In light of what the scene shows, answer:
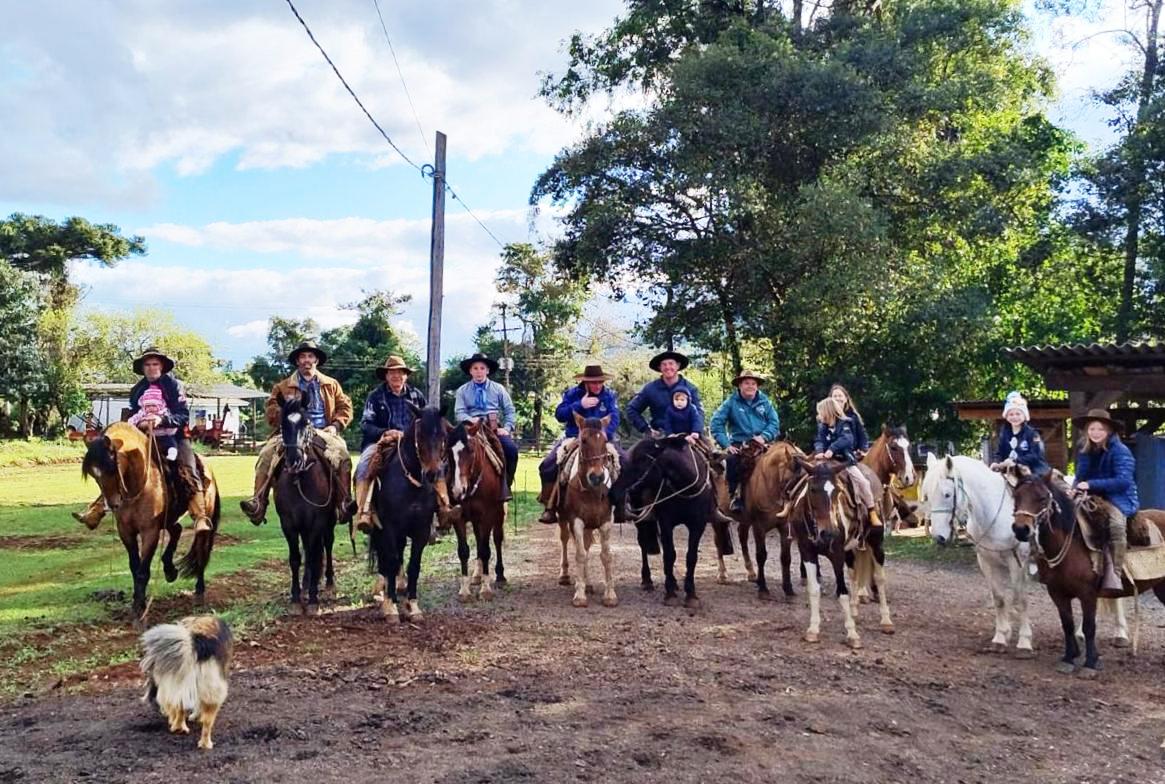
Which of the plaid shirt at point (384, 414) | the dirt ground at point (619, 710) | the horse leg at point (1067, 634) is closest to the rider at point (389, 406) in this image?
the plaid shirt at point (384, 414)

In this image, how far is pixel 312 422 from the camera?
9.66 meters

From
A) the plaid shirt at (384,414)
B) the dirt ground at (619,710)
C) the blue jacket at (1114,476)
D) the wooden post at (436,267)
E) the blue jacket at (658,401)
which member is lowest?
the dirt ground at (619,710)

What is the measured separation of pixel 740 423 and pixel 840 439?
206 centimetres

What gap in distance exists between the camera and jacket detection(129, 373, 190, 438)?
9109 millimetres

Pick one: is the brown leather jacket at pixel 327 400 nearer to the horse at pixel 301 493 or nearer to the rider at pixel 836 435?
the horse at pixel 301 493

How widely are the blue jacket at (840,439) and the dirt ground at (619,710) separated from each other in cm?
163

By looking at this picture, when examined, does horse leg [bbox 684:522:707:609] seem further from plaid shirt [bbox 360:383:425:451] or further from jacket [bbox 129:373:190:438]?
jacket [bbox 129:373:190:438]

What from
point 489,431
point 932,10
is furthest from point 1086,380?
point 932,10

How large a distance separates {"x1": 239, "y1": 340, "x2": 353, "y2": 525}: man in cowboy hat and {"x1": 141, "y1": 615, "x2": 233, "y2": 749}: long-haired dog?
382 cm

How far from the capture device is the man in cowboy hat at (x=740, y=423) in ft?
36.4

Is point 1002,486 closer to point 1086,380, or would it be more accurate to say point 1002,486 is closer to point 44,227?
point 1086,380

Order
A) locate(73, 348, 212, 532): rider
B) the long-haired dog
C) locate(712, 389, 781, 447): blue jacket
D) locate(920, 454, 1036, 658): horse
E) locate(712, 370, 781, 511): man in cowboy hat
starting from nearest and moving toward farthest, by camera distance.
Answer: the long-haired dog → locate(920, 454, 1036, 658): horse → locate(73, 348, 212, 532): rider → locate(712, 370, 781, 511): man in cowboy hat → locate(712, 389, 781, 447): blue jacket

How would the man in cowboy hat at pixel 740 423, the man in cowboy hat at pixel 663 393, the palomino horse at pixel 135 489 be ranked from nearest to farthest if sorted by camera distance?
the palomino horse at pixel 135 489
the man in cowboy hat at pixel 663 393
the man in cowboy hat at pixel 740 423

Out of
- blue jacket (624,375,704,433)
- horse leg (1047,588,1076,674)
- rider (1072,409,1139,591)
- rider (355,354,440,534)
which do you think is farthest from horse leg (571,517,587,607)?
rider (1072,409,1139,591)
